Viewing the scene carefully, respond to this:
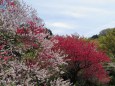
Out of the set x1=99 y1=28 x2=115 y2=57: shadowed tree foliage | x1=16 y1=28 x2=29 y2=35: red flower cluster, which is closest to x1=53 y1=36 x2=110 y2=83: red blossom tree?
x1=16 y1=28 x2=29 y2=35: red flower cluster

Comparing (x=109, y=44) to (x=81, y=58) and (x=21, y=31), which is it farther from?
(x=21, y=31)

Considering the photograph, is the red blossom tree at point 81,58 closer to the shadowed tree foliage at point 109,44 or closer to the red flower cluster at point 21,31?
the red flower cluster at point 21,31

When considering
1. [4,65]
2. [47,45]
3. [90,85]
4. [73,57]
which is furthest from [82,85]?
[4,65]

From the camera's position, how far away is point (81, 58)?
2597 cm

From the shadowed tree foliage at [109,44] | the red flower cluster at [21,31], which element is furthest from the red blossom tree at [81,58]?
the shadowed tree foliage at [109,44]

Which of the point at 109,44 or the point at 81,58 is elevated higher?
the point at 109,44

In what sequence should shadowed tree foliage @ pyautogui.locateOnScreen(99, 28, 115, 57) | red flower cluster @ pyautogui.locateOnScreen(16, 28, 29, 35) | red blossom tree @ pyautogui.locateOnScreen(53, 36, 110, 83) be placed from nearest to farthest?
red flower cluster @ pyautogui.locateOnScreen(16, 28, 29, 35) → red blossom tree @ pyautogui.locateOnScreen(53, 36, 110, 83) → shadowed tree foliage @ pyautogui.locateOnScreen(99, 28, 115, 57)

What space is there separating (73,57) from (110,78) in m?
6.57

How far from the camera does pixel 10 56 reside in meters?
12.9

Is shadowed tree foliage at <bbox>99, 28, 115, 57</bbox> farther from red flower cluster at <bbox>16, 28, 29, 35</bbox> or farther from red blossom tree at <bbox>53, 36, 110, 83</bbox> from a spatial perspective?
red flower cluster at <bbox>16, 28, 29, 35</bbox>

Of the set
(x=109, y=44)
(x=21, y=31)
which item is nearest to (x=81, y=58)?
(x=21, y=31)

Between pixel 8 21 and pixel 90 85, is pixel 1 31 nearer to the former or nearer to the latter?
pixel 8 21

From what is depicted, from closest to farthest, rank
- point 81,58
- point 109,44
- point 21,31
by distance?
1. point 21,31
2. point 81,58
3. point 109,44

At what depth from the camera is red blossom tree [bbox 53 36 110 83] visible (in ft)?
82.9
